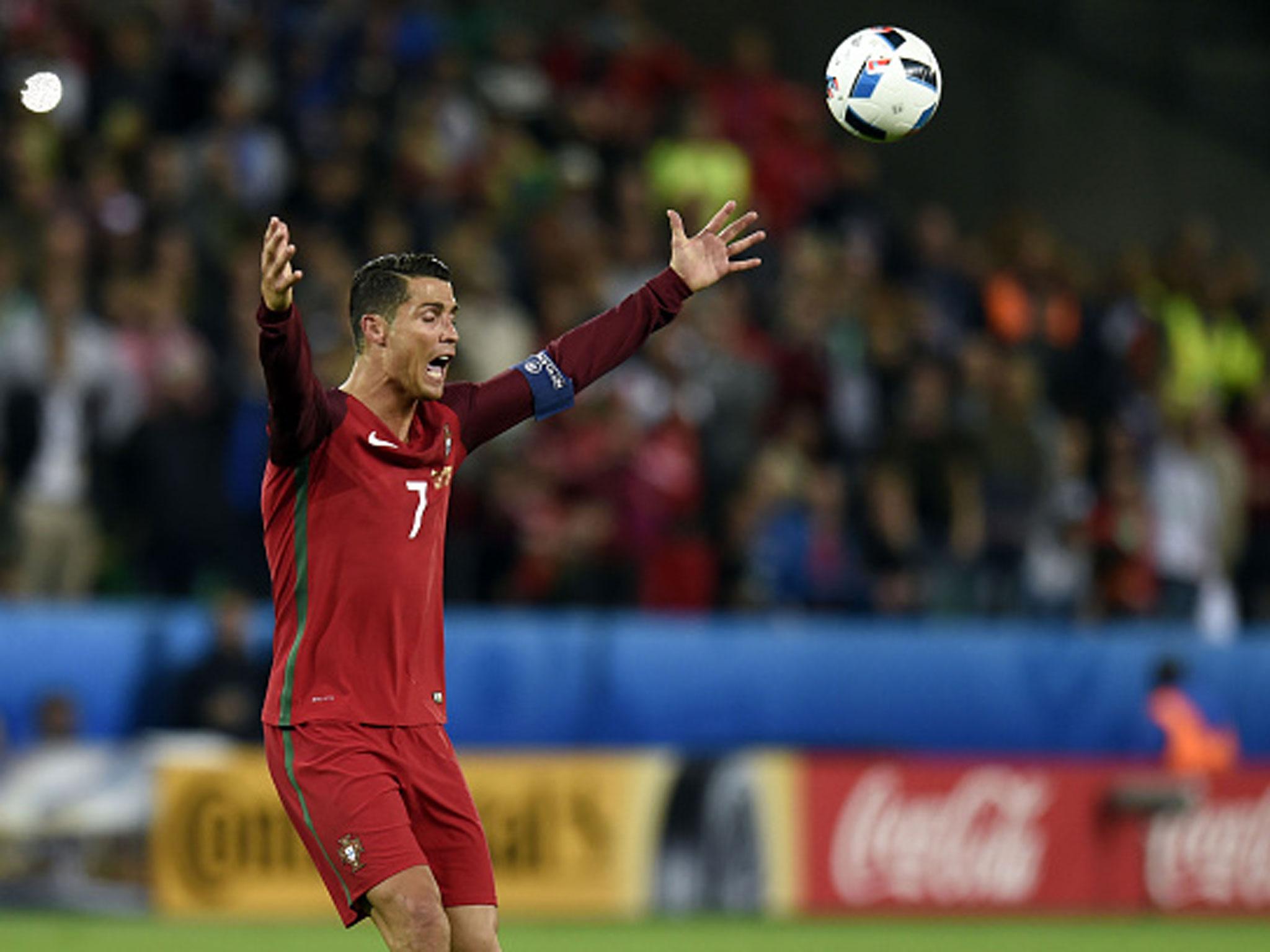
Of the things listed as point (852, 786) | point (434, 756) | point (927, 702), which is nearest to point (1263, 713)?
point (927, 702)

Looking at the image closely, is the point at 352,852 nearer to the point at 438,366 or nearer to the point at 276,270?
the point at 438,366

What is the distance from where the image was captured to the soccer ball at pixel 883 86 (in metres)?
8.35

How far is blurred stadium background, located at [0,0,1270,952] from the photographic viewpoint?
559 inches

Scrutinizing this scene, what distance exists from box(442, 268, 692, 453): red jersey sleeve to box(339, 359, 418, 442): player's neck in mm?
334

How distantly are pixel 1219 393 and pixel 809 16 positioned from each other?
5.71 m

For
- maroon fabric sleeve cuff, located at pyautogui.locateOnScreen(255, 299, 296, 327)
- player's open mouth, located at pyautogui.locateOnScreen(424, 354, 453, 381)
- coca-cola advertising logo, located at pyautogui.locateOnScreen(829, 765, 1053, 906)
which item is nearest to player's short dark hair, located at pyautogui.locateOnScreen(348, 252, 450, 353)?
player's open mouth, located at pyautogui.locateOnScreen(424, 354, 453, 381)

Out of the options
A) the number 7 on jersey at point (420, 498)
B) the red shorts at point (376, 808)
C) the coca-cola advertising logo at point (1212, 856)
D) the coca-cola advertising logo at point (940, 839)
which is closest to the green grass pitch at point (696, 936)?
the coca-cola advertising logo at point (940, 839)

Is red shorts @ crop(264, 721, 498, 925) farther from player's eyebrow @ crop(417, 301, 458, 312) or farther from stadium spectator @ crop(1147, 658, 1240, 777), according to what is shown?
stadium spectator @ crop(1147, 658, 1240, 777)

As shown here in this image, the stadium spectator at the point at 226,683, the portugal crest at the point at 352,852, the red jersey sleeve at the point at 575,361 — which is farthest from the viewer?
the stadium spectator at the point at 226,683

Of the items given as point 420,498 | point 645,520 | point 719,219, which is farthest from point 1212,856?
point 420,498

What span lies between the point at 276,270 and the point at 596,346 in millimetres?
1457

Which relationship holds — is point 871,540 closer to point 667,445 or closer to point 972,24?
point 667,445

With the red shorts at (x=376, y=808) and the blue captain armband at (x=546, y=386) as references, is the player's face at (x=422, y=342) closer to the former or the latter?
the blue captain armband at (x=546, y=386)

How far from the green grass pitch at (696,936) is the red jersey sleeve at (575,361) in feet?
17.6
